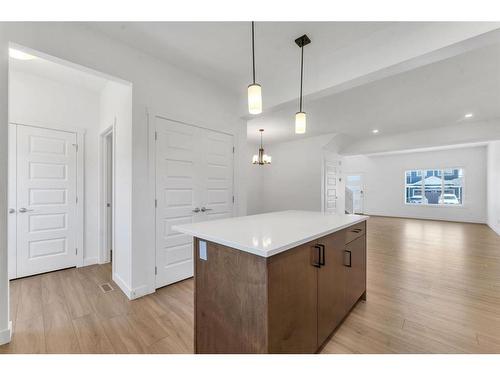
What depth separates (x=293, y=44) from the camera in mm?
2328

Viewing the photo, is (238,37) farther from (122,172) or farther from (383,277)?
(383,277)

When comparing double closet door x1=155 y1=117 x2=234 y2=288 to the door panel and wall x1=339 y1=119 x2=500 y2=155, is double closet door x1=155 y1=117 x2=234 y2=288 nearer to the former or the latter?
the door panel

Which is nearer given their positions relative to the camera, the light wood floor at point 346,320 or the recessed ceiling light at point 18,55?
the light wood floor at point 346,320

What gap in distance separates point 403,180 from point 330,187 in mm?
3891

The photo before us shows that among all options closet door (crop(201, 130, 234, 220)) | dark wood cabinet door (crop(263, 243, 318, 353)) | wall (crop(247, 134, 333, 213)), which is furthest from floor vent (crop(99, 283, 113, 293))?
wall (crop(247, 134, 333, 213))

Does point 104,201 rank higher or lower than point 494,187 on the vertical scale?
lower

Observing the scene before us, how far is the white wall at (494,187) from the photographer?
220 inches

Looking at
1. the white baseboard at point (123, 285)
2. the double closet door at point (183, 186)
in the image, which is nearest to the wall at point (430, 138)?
the double closet door at point (183, 186)

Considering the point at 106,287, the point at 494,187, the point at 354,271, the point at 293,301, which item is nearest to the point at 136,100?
the point at 106,287

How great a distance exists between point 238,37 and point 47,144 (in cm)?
299

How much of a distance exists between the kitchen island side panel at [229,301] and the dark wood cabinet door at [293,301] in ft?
0.18

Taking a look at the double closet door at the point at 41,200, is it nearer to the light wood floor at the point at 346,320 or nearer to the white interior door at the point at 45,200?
the white interior door at the point at 45,200

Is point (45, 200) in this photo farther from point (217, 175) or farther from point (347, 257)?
point (347, 257)

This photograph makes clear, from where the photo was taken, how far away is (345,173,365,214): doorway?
9.67 meters
